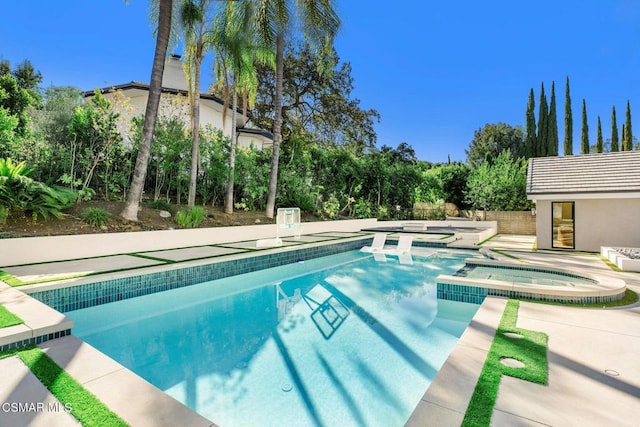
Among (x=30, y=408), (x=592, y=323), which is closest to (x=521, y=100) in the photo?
(x=592, y=323)

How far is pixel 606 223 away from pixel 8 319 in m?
15.1

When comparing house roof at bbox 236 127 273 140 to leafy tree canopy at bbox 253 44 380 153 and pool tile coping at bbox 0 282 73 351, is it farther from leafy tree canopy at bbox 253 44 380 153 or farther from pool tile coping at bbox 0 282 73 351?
A: pool tile coping at bbox 0 282 73 351

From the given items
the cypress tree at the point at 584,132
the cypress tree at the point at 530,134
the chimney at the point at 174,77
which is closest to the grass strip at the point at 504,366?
the chimney at the point at 174,77

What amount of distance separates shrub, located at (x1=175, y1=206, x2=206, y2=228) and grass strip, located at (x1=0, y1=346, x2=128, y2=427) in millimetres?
7962

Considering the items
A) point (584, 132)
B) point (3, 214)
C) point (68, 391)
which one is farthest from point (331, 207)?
point (584, 132)

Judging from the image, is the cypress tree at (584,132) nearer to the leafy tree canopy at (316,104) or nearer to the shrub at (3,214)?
the leafy tree canopy at (316,104)

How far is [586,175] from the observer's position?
12.1 meters

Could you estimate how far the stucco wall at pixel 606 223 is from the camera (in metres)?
10.8

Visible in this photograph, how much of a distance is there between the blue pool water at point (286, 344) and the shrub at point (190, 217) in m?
4.16

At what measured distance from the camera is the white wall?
7.24 meters

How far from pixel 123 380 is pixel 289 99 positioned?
73.1ft

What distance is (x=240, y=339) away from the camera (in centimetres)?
471

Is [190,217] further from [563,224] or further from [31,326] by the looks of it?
[563,224]

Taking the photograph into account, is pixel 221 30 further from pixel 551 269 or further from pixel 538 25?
pixel 538 25
